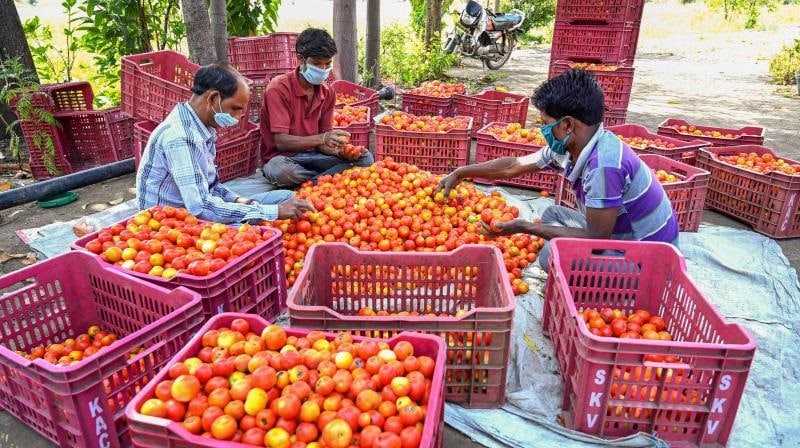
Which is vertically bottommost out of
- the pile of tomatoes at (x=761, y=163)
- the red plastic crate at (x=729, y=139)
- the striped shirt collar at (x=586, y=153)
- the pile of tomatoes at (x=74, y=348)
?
the pile of tomatoes at (x=74, y=348)

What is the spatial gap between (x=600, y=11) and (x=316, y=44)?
17.5 feet

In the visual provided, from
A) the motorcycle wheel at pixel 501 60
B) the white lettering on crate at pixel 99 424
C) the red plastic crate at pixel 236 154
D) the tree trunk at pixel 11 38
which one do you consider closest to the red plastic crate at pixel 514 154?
the red plastic crate at pixel 236 154

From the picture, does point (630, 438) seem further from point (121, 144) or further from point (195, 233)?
point (121, 144)

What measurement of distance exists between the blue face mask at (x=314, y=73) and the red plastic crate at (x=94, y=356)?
9.65 ft

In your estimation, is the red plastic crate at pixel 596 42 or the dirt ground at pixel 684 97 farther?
the red plastic crate at pixel 596 42

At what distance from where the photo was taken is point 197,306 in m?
2.70

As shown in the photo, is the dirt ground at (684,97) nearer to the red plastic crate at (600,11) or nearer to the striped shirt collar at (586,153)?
the striped shirt collar at (586,153)

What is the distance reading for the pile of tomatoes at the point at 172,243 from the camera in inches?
121

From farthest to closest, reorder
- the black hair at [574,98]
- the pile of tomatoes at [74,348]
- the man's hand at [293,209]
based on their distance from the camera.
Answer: the man's hand at [293,209] → the black hair at [574,98] → the pile of tomatoes at [74,348]

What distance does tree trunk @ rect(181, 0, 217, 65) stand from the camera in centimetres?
601

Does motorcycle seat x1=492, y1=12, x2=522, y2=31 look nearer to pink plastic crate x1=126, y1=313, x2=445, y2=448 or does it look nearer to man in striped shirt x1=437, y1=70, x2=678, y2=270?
man in striped shirt x1=437, y1=70, x2=678, y2=270

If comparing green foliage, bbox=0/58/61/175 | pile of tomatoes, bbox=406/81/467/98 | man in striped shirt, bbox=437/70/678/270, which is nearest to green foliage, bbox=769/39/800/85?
pile of tomatoes, bbox=406/81/467/98

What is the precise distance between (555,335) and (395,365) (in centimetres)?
157

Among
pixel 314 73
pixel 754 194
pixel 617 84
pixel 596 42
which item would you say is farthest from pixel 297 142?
pixel 596 42
